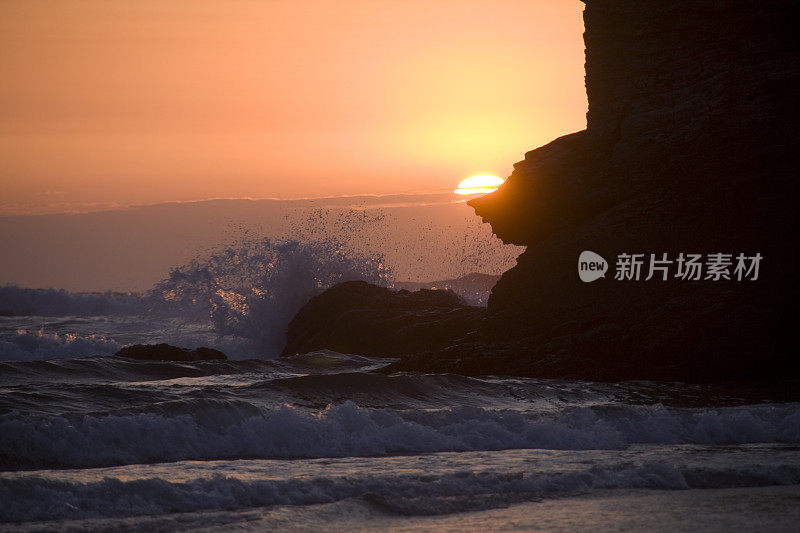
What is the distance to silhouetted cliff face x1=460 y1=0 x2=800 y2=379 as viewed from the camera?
14.2 meters

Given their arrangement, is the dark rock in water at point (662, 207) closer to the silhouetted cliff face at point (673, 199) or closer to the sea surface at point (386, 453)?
the silhouetted cliff face at point (673, 199)

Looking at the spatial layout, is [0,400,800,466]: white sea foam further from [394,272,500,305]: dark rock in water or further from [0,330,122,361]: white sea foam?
[394,272,500,305]: dark rock in water

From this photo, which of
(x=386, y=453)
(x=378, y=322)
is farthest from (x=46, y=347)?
(x=386, y=453)

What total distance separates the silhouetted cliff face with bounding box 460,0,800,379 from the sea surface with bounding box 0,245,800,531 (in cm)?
96

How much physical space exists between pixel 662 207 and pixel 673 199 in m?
0.24

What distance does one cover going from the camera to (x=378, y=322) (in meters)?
21.3

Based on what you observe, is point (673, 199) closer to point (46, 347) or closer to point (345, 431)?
point (345, 431)

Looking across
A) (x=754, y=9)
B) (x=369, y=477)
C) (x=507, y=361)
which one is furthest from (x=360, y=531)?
(x=754, y=9)

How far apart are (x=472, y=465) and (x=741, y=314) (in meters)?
7.31

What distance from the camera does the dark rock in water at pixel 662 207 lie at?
561 inches

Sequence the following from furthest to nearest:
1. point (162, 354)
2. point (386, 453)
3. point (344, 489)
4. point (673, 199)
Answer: point (162, 354) → point (673, 199) → point (386, 453) → point (344, 489)

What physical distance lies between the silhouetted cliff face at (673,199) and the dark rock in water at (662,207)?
0.9 inches

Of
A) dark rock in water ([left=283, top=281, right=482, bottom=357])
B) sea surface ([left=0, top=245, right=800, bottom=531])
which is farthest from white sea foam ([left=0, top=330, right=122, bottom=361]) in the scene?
sea surface ([left=0, top=245, right=800, bottom=531])

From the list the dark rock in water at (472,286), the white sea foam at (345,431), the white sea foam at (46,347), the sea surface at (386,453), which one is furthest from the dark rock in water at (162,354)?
the dark rock in water at (472,286)
